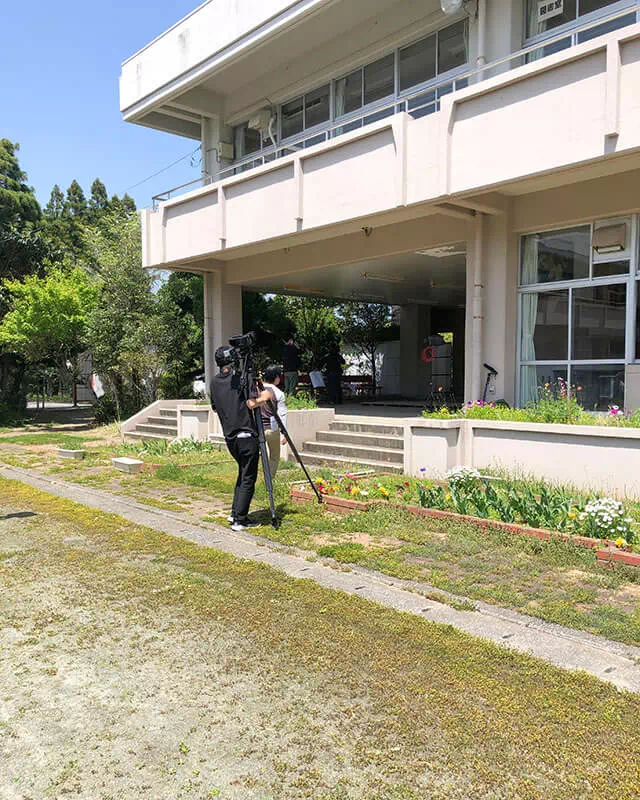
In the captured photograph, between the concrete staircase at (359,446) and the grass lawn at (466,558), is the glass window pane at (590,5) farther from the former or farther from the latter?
the grass lawn at (466,558)

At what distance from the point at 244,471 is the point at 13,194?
2324 centimetres

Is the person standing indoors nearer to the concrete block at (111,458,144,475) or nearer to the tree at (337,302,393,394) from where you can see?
the concrete block at (111,458,144,475)

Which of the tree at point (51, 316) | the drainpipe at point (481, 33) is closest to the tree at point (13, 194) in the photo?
the tree at point (51, 316)

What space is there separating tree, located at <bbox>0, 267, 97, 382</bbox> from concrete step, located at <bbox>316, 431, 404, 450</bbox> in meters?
10.6

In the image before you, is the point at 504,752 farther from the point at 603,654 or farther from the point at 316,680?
the point at 603,654

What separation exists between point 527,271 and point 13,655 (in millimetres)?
9766

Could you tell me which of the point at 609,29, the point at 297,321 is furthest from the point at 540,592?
the point at 297,321

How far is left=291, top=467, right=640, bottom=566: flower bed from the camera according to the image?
18.9ft

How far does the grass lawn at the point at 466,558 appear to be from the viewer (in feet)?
14.9

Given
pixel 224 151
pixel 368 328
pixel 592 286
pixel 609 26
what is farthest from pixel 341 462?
pixel 368 328

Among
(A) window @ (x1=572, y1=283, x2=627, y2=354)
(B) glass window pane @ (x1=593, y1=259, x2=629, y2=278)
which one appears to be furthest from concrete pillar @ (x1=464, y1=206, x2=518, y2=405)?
(B) glass window pane @ (x1=593, y1=259, x2=629, y2=278)

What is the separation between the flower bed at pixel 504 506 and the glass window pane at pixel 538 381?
2982mm

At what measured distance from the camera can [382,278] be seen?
1725 cm

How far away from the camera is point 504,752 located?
2.80 m
